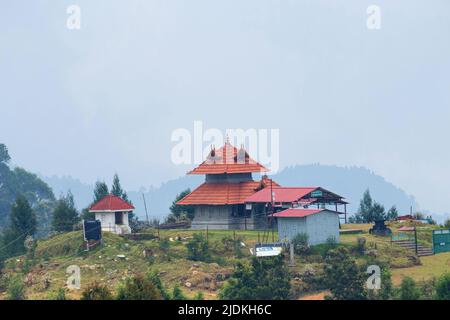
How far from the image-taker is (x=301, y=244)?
64.1m

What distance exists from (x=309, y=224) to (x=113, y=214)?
1459 centimetres

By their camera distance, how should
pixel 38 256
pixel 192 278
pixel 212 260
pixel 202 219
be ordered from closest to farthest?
pixel 192 278, pixel 212 260, pixel 38 256, pixel 202 219

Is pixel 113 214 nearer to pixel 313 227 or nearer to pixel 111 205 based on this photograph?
pixel 111 205

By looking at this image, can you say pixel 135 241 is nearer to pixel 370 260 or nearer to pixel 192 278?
pixel 192 278

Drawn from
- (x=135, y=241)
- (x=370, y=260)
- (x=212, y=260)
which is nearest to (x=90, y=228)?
(x=135, y=241)

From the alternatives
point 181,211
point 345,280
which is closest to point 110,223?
point 181,211

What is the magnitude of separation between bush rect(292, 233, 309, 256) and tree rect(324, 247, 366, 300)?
20.6 ft

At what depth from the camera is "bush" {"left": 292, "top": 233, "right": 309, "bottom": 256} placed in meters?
63.7

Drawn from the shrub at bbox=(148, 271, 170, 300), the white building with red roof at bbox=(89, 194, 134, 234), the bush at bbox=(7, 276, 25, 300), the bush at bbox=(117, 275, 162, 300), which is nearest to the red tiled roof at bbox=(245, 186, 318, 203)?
the white building with red roof at bbox=(89, 194, 134, 234)

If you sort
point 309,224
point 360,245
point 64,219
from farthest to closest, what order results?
point 64,219
point 309,224
point 360,245

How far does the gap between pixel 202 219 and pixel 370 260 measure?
15.8 m

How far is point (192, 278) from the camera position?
5991cm
